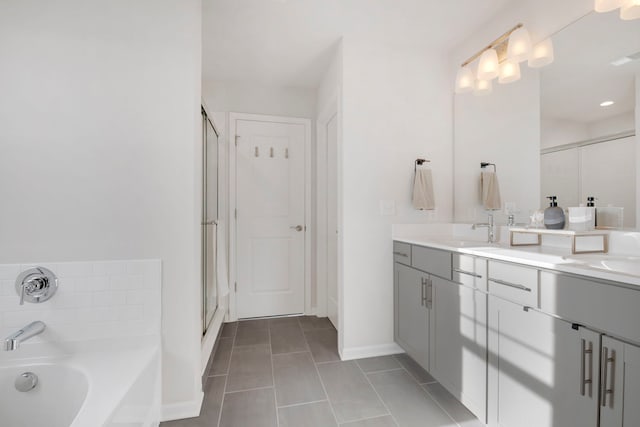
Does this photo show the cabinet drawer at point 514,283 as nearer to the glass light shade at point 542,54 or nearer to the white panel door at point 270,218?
the glass light shade at point 542,54

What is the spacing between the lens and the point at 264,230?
2982mm

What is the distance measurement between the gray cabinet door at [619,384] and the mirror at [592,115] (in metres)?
0.82

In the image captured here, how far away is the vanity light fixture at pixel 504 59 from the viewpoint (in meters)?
1.66

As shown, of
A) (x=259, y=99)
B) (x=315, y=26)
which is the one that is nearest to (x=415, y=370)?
(x=315, y=26)

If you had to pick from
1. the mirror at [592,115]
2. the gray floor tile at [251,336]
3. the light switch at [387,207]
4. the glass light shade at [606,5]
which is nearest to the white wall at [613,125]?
the mirror at [592,115]

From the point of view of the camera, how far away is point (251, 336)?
2.53 m

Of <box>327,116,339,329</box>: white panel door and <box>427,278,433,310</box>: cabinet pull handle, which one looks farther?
<box>327,116,339,329</box>: white panel door

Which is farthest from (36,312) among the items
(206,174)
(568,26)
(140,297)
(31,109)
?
(568,26)

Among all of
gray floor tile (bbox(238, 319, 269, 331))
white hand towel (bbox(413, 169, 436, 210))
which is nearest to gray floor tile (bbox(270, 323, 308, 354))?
gray floor tile (bbox(238, 319, 269, 331))

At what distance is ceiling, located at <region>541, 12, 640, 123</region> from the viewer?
4.38 feet

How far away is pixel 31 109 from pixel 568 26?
9.45 ft

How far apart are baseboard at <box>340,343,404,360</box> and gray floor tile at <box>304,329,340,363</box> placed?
87mm

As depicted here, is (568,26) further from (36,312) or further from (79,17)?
(36,312)

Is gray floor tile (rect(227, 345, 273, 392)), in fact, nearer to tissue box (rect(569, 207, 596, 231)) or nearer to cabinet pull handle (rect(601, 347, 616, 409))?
cabinet pull handle (rect(601, 347, 616, 409))
